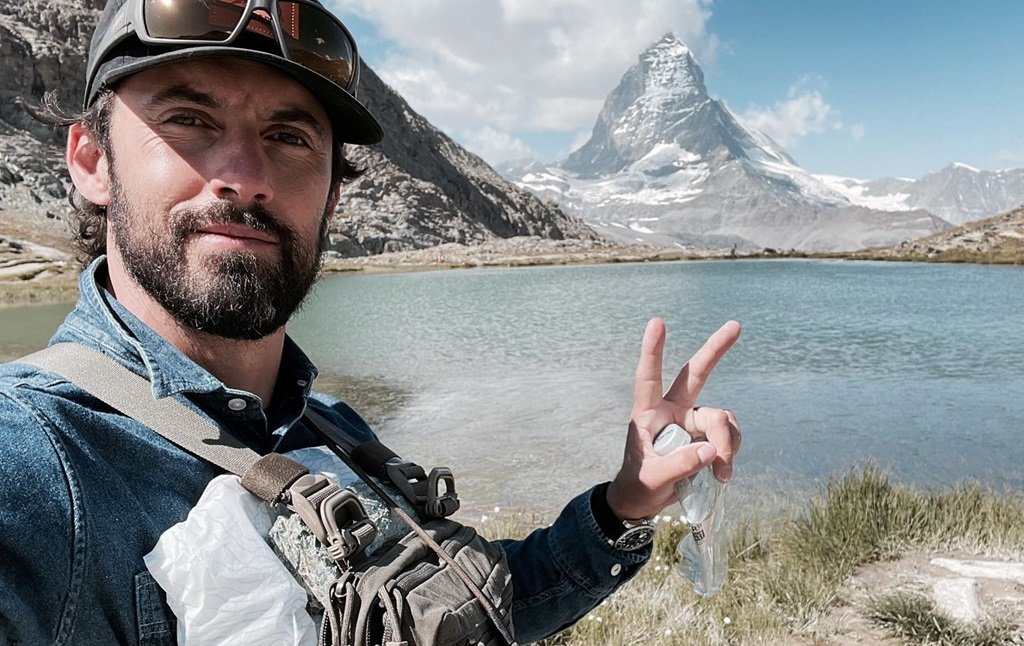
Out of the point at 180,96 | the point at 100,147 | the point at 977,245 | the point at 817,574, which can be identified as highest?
the point at 977,245

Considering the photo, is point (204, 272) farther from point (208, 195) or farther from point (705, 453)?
point (705, 453)

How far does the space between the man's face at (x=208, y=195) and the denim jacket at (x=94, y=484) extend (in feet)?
0.49

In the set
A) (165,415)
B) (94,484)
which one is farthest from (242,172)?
(94,484)

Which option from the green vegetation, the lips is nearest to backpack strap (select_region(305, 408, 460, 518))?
the lips

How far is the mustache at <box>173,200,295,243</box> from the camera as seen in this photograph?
1900mm

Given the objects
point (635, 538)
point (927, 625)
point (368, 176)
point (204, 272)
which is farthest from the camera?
point (368, 176)

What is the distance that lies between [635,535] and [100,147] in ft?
6.58

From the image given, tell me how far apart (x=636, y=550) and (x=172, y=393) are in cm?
160

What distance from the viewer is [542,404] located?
46.1 ft

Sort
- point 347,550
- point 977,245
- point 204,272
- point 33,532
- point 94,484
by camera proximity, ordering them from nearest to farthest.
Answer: point 33,532
point 94,484
point 347,550
point 204,272
point 977,245

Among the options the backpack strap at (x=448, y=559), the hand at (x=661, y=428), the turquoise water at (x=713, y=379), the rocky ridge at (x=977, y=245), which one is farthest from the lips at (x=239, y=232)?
the rocky ridge at (x=977, y=245)

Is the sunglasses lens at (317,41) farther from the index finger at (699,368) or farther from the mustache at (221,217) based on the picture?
the index finger at (699,368)

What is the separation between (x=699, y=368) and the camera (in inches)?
98.2

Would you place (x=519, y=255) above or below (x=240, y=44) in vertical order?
below
